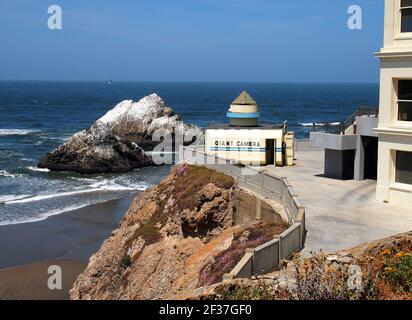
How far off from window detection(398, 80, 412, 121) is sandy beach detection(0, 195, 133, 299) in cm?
1622

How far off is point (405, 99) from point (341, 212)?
4.79m

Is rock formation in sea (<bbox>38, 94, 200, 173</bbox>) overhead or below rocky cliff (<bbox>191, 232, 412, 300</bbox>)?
below

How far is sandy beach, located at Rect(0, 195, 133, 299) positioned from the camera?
28875 millimetres

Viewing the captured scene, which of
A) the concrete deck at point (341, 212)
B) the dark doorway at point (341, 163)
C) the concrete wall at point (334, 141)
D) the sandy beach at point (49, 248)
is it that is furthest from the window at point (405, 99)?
the sandy beach at point (49, 248)

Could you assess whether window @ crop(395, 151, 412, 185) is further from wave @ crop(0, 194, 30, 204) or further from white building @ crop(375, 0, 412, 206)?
wave @ crop(0, 194, 30, 204)

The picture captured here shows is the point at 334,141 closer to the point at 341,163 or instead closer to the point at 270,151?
the point at 341,163

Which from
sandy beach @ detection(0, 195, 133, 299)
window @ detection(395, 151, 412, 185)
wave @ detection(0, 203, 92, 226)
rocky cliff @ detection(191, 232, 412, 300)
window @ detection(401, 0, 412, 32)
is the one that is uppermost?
window @ detection(401, 0, 412, 32)

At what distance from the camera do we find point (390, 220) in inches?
803

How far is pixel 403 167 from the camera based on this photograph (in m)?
22.9

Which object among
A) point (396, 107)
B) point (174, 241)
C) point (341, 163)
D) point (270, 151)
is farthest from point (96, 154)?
point (396, 107)

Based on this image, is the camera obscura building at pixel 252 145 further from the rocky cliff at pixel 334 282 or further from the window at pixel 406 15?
the rocky cliff at pixel 334 282

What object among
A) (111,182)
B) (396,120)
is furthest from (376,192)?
(111,182)

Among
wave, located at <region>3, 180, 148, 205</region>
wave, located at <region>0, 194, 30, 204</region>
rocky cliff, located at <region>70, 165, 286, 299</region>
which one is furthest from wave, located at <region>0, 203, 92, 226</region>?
rocky cliff, located at <region>70, 165, 286, 299</region>
